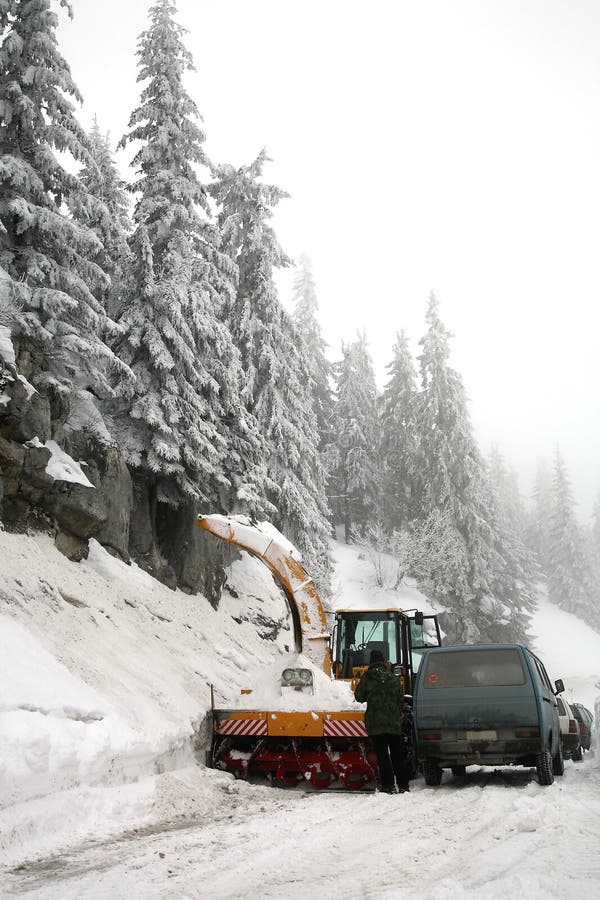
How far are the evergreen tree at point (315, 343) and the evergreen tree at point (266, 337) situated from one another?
776 inches

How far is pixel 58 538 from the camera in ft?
40.2

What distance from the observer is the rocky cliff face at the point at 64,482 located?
11164 mm

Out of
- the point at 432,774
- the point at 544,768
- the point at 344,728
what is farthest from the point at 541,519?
the point at 344,728

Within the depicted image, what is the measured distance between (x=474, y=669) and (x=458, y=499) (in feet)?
95.9

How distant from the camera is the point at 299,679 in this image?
9773 mm

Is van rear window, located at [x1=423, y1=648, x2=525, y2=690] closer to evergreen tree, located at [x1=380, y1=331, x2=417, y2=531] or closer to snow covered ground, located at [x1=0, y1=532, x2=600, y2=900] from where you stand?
snow covered ground, located at [x1=0, y1=532, x2=600, y2=900]

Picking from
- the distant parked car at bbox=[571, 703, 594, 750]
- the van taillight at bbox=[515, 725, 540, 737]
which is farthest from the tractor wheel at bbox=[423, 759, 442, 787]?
the distant parked car at bbox=[571, 703, 594, 750]

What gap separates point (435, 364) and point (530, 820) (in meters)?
35.2

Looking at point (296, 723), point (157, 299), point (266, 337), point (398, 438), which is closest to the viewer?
point (296, 723)

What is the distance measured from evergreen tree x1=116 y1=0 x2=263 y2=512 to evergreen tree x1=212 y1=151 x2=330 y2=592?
3.73 metres

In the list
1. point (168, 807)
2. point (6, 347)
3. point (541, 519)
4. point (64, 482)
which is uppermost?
point (6, 347)

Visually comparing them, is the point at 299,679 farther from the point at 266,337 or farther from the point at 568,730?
the point at 266,337

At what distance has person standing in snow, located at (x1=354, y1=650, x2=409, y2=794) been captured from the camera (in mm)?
8789

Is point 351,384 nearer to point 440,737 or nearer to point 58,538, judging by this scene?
point 58,538
